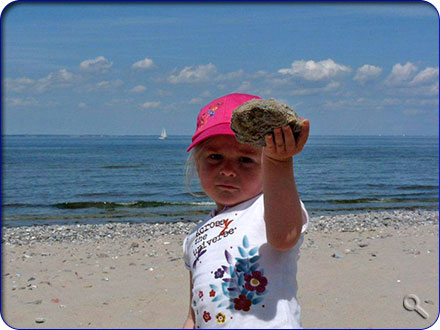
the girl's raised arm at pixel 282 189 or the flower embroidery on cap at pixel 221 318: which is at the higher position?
the girl's raised arm at pixel 282 189

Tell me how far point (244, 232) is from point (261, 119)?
61cm

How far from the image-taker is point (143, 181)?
25391 millimetres

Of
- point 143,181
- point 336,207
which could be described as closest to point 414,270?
point 336,207

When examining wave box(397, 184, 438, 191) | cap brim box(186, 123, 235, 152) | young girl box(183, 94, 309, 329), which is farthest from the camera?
wave box(397, 184, 438, 191)

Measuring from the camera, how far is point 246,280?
185 centimetres

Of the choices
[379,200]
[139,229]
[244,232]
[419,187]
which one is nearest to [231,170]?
[244,232]

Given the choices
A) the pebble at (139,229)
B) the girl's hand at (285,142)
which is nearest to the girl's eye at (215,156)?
the girl's hand at (285,142)

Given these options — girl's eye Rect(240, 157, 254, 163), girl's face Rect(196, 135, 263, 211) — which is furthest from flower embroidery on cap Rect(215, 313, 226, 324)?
girl's eye Rect(240, 157, 254, 163)

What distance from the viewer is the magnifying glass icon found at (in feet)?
17.3

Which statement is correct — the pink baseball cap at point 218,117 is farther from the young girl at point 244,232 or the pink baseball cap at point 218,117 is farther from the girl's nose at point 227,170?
the girl's nose at point 227,170

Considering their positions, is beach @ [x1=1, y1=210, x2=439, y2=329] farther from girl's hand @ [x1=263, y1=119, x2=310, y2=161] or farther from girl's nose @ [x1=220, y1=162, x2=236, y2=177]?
girl's hand @ [x1=263, y1=119, x2=310, y2=161]

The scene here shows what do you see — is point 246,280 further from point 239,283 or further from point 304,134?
point 304,134

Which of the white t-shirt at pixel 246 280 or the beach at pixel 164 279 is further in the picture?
the beach at pixel 164 279

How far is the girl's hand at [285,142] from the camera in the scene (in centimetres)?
146
